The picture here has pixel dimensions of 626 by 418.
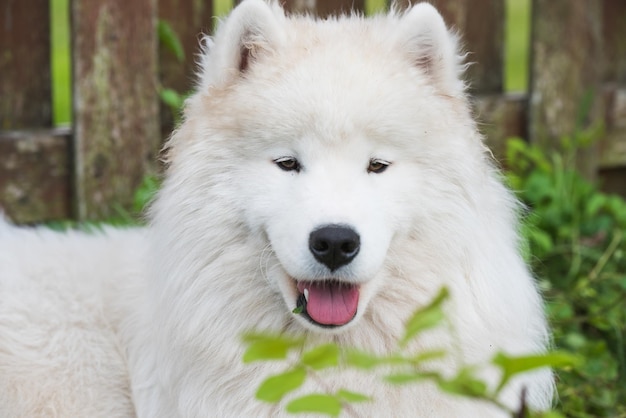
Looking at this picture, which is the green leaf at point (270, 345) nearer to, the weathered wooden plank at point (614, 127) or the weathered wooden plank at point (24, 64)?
the weathered wooden plank at point (24, 64)

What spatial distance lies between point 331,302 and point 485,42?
3.61 metres

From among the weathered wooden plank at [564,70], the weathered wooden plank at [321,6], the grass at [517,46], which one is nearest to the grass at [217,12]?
the grass at [517,46]

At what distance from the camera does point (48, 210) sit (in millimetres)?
4973

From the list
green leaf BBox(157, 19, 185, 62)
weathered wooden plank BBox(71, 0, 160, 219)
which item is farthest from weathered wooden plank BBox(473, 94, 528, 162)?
weathered wooden plank BBox(71, 0, 160, 219)

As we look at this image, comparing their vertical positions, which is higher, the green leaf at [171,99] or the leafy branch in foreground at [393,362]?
the green leaf at [171,99]

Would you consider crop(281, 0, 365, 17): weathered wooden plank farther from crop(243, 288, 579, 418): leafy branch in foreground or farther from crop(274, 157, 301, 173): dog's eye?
crop(243, 288, 579, 418): leafy branch in foreground

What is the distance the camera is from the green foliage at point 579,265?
13.8ft

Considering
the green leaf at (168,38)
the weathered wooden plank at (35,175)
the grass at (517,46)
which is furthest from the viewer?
the grass at (517,46)

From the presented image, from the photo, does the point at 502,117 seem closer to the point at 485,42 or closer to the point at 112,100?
the point at 485,42

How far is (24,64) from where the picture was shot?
4996 millimetres

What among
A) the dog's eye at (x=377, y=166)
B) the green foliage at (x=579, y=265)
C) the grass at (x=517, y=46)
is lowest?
the green foliage at (x=579, y=265)

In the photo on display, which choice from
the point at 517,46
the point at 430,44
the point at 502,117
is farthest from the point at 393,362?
the point at 517,46

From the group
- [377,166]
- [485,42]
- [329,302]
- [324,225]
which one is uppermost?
[485,42]

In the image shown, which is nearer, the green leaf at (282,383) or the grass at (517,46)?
the green leaf at (282,383)
